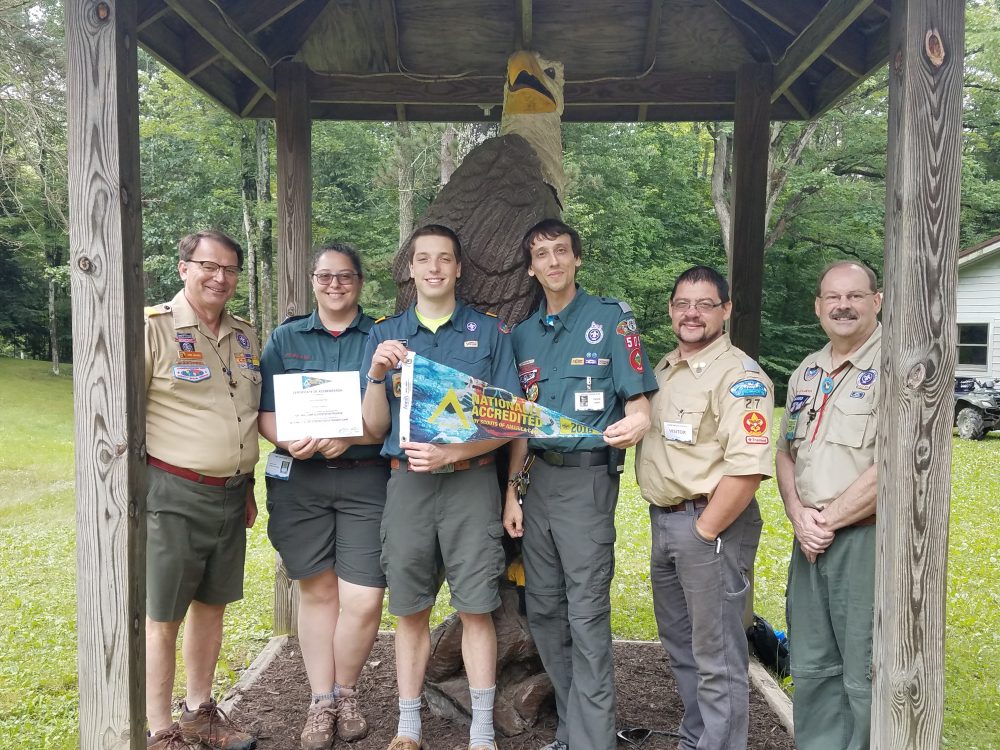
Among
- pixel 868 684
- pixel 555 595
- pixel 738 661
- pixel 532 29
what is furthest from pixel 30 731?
pixel 532 29

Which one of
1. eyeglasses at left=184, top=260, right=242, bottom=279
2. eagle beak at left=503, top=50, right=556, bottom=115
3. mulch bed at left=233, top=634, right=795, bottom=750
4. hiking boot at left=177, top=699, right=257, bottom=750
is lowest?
mulch bed at left=233, top=634, right=795, bottom=750

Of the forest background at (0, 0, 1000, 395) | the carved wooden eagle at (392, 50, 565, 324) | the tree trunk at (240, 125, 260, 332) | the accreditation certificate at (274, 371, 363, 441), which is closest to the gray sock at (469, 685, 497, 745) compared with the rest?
the accreditation certificate at (274, 371, 363, 441)

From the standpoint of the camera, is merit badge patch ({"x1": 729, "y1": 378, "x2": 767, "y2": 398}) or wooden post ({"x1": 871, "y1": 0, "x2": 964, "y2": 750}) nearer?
wooden post ({"x1": 871, "y1": 0, "x2": 964, "y2": 750})

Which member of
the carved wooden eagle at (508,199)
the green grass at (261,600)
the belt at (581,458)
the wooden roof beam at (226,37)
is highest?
the wooden roof beam at (226,37)

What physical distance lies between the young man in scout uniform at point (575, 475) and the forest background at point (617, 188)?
980cm

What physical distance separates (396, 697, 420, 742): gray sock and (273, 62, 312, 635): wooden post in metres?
1.42

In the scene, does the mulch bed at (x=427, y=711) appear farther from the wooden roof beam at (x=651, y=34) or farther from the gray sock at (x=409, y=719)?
the wooden roof beam at (x=651, y=34)

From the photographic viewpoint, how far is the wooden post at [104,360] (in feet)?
7.22

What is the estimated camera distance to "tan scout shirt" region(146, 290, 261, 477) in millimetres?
2793

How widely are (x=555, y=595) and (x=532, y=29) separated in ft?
10.0

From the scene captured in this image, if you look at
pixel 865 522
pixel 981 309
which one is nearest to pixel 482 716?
pixel 865 522

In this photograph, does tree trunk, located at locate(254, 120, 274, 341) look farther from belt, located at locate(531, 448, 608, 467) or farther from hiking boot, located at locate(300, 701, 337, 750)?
belt, located at locate(531, 448, 608, 467)

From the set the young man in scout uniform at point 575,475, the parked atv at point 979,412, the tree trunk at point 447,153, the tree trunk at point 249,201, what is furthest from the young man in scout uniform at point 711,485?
the tree trunk at point 249,201

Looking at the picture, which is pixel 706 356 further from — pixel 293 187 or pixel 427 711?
pixel 293 187
